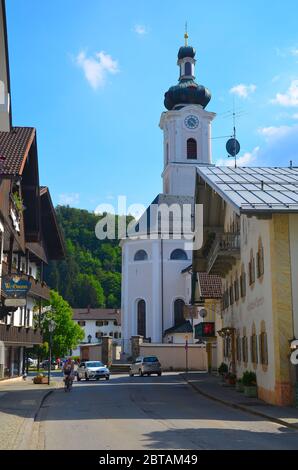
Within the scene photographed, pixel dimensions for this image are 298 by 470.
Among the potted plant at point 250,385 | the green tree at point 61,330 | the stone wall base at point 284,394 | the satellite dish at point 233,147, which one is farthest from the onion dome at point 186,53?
the stone wall base at point 284,394

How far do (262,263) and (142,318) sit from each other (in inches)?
1646

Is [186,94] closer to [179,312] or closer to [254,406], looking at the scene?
[179,312]

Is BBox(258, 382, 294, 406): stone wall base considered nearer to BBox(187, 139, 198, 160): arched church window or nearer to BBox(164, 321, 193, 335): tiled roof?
BBox(164, 321, 193, 335): tiled roof

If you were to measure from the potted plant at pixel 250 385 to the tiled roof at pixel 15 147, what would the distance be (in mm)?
12531

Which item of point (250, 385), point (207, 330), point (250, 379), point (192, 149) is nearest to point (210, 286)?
point (207, 330)

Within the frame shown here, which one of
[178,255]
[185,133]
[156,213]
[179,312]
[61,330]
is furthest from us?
[185,133]

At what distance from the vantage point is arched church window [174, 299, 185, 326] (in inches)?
2373

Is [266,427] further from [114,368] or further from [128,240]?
[128,240]

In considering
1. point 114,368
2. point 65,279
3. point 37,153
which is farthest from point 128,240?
point 65,279

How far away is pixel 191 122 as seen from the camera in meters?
68.4

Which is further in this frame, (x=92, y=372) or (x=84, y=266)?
(x=84, y=266)

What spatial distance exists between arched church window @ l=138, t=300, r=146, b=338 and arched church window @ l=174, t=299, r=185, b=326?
3.24m

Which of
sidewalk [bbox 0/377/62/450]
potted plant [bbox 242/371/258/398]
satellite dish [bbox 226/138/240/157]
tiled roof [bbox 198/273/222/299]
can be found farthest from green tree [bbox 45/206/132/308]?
potted plant [bbox 242/371/258/398]
